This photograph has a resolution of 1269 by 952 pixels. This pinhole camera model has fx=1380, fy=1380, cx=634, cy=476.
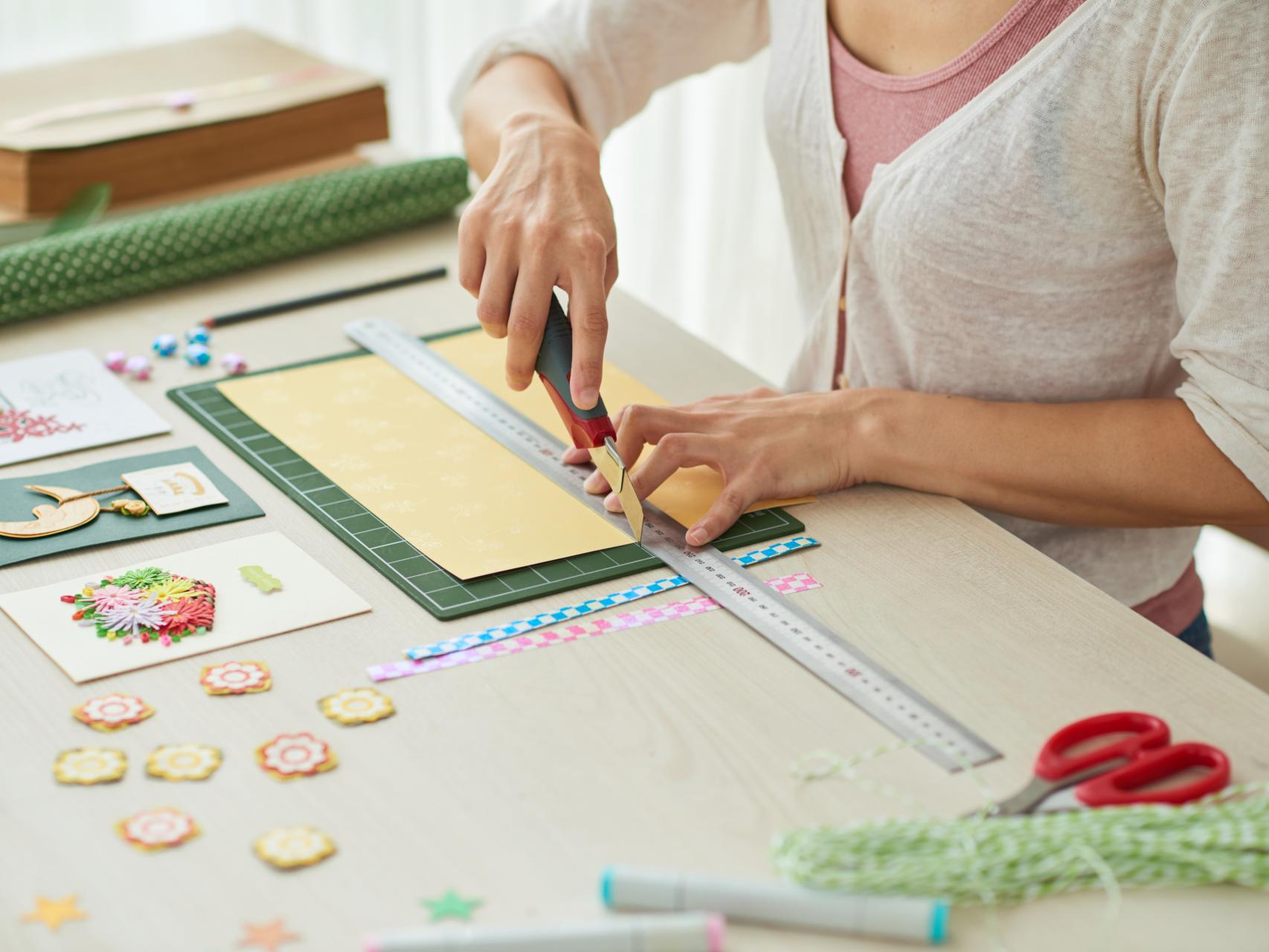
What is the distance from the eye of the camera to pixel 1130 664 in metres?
0.81

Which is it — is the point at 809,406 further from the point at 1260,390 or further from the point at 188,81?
the point at 188,81

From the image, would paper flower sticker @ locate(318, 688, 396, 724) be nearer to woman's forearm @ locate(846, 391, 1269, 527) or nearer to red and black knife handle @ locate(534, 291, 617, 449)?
red and black knife handle @ locate(534, 291, 617, 449)

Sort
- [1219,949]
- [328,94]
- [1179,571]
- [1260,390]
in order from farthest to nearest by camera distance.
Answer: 1. [328,94]
2. [1179,571]
3. [1260,390]
4. [1219,949]

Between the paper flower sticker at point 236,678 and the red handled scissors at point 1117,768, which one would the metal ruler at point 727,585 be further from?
the paper flower sticker at point 236,678

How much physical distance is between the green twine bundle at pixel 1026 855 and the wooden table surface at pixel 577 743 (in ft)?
0.04

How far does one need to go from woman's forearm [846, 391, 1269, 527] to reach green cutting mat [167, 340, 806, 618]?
0.11 metres

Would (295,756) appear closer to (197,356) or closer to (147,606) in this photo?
(147,606)

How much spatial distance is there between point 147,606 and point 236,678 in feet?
0.31

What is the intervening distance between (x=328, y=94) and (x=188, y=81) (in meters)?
0.18

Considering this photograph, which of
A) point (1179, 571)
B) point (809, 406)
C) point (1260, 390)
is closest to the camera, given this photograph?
point (1260, 390)

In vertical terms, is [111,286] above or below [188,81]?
below

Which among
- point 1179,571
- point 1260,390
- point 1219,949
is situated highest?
point 1260,390

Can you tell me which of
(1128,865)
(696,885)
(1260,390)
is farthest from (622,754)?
(1260,390)

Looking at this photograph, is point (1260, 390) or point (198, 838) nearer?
point (198, 838)
